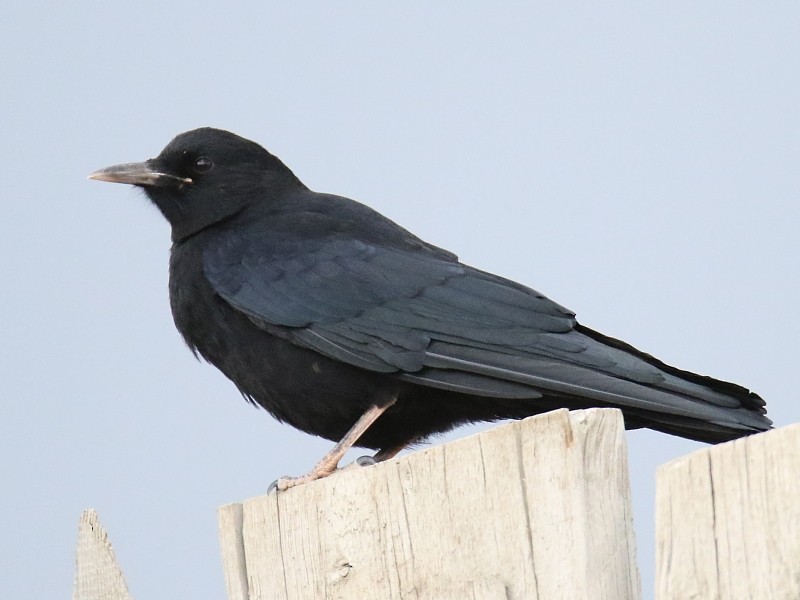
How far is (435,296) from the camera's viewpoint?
499 centimetres

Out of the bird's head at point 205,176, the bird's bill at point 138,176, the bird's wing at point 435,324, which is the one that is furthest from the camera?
the bird's bill at point 138,176

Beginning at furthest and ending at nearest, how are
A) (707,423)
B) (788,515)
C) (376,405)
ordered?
(376,405) → (707,423) → (788,515)

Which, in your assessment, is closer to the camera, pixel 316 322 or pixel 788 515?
pixel 788 515

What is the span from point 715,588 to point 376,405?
2652mm

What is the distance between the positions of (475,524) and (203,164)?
367cm

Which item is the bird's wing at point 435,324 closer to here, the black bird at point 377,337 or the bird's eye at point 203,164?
the black bird at point 377,337

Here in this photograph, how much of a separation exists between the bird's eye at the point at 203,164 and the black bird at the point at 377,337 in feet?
0.45

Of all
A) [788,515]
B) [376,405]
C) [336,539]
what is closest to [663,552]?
[788,515]

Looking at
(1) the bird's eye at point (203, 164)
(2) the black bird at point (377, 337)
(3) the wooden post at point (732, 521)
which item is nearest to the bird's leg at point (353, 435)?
(2) the black bird at point (377, 337)

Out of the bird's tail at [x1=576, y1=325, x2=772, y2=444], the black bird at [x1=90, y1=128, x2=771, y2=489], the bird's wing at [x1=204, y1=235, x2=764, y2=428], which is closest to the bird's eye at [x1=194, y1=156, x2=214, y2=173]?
the black bird at [x1=90, y1=128, x2=771, y2=489]

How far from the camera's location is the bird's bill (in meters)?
6.16

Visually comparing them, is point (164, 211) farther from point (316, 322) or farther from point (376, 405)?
point (376, 405)

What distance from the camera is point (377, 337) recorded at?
490 cm

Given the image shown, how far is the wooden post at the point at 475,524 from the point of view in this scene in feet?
9.05
